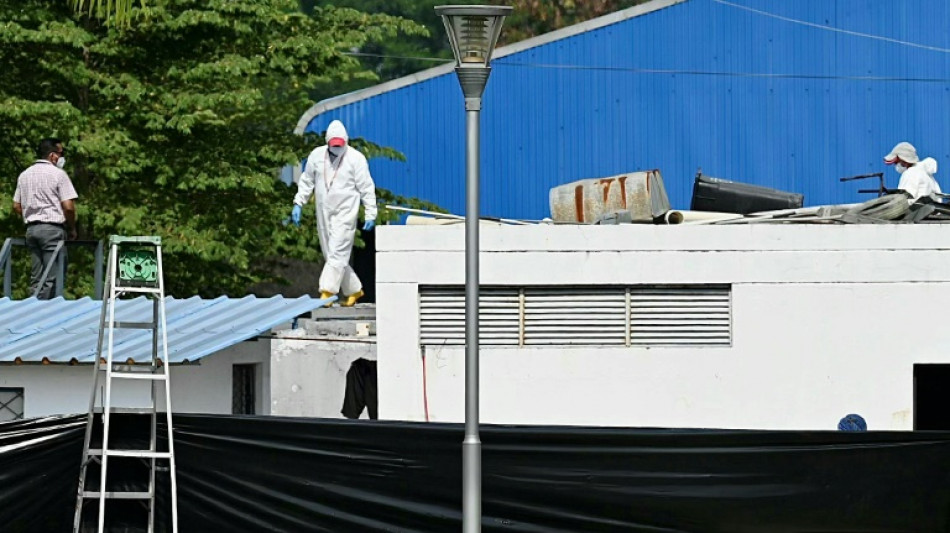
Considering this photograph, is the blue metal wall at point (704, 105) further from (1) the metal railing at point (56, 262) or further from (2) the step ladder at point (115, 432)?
(2) the step ladder at point (115, 432)

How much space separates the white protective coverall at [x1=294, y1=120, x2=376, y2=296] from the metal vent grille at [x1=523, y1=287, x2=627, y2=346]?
3.35 metres

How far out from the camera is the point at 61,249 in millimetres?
19125

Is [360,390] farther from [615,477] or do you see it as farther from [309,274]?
[309,274]

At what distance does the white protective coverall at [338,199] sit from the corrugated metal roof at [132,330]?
1489mm

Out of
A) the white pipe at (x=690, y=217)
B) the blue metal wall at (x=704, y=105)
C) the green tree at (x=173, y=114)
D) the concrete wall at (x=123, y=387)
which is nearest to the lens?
the concrete wall at (x=123, y=387)

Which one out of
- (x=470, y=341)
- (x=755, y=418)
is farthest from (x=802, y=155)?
(x=470, y=341)

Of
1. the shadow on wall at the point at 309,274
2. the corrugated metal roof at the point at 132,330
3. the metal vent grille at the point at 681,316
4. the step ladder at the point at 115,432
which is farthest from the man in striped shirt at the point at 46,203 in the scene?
the shadow on wall at the point at 309,274

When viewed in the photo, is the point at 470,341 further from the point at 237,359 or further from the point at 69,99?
the point at 69,99

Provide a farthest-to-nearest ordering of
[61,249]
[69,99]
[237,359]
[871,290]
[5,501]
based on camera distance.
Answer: [69,99] < [61,249] < [237,359] < [871,290] < [5,501]

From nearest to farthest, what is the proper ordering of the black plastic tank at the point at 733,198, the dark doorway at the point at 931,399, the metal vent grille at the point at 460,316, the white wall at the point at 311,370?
the metal vent grille at the point at 460,316 < the white wall at the point at 311,370 < the dark doorway at the point at 931,399 < the black plastic tank at the point at 733,198

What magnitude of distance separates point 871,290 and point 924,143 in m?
12.5

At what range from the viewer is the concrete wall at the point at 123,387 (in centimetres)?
1681

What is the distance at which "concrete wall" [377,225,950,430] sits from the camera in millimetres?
16375

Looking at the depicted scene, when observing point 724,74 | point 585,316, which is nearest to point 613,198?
point 585,316
